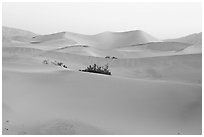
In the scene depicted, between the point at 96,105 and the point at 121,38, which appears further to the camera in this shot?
the point at 121,38

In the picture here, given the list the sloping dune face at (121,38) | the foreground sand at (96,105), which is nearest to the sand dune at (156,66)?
the foreground sand at (96,105)

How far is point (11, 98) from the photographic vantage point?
575 centimetres

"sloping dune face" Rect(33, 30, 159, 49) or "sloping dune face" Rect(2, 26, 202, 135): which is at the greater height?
"sloping dune face" Rect(33, 30, 159, 49)

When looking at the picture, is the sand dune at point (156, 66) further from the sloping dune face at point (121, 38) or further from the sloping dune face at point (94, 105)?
the sloping dune face at point (121, 38)

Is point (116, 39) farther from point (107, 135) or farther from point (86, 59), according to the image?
point (107, 135)

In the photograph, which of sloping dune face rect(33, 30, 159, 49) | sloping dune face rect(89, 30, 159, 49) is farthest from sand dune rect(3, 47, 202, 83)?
sloping dune face rect(89, 30, 159, 49)

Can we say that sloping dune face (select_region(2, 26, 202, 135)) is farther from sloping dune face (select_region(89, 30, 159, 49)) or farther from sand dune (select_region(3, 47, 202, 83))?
sloping dune face (select_region(89, 30, 159, 49))

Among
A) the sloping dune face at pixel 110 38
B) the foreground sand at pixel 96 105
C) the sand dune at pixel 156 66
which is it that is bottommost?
the foreground sand at pixel 96 105

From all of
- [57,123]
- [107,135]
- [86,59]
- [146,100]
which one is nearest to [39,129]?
[57,123]

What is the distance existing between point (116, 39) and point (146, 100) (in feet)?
129

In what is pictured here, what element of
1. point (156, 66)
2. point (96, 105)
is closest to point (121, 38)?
point (156, 66)

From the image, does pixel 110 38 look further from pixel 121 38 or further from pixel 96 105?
pixel 96 105

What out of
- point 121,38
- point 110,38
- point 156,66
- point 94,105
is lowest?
point 94,105

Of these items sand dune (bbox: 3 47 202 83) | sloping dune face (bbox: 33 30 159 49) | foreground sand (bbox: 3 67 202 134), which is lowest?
foreground sand (bbox: 3 67 202 134)
